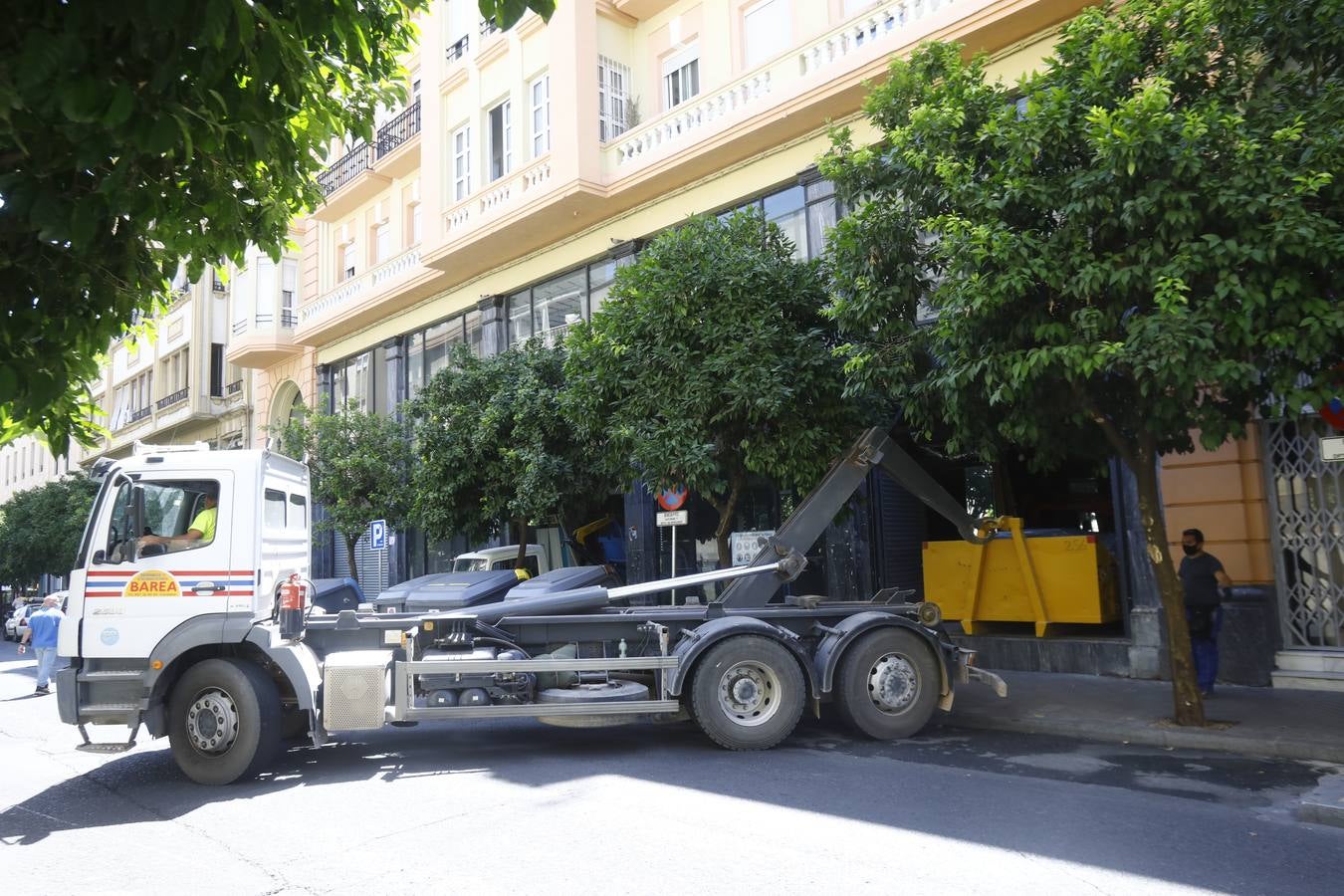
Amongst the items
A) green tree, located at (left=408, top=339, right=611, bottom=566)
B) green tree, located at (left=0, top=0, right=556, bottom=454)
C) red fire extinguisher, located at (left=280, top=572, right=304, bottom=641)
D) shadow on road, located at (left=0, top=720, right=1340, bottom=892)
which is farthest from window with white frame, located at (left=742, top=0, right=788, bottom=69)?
green tree, located at (left=0, top=0, right=556, bottom=454)

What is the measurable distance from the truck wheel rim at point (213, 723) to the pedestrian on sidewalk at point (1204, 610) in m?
8.95

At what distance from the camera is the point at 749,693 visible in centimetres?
854

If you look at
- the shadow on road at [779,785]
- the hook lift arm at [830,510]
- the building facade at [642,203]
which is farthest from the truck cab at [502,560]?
the hook lift arm at [830,510]

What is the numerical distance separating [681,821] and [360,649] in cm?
351

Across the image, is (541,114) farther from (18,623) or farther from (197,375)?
(18,623)

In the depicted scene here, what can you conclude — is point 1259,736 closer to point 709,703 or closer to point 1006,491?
point 709,703

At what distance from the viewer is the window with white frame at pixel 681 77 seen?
1755 cm

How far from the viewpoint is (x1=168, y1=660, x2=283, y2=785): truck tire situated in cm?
773

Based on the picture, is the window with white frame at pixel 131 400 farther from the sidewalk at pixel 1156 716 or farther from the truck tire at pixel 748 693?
the sidewalk at pixel 1156 716

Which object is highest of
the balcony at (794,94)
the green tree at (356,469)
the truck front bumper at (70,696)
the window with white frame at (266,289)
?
the window with white frame at (266,289)

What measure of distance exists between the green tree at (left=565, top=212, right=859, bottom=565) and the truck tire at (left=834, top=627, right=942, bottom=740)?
8.86 ft

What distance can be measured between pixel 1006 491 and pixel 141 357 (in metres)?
35.4

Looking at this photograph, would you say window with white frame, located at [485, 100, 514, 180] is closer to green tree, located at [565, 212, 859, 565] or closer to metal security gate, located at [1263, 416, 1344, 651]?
green tree, located at [565, 212, 859, 565]

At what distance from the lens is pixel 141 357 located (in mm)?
39250
